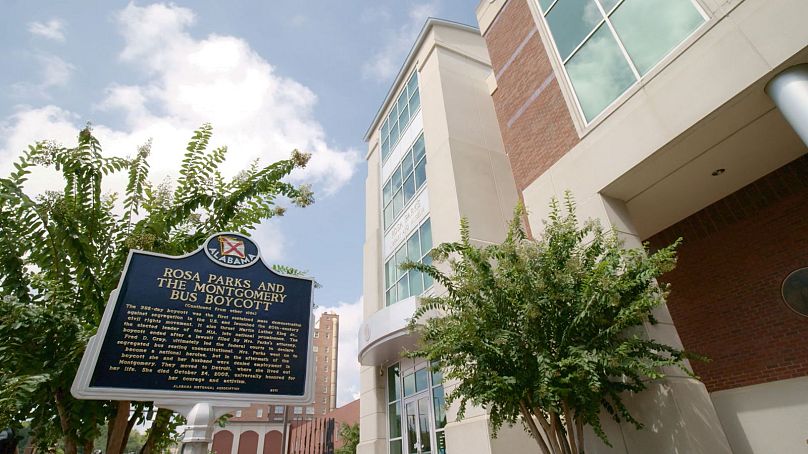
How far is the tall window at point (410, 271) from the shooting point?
45.3ft

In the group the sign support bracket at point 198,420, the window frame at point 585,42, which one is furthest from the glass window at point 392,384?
the sign support bracket at point 198,420

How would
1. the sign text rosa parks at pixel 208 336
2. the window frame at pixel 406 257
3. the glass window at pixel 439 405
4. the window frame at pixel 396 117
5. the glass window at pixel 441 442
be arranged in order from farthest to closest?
the window frame at pixel 396 117 < the window frame at pixel 406 257 < the glass window at pixel 439 405 < the glass window at pixel 441 442 < the sign text rosa parks at pixel 208 336

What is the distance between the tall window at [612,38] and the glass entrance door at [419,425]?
9.34 metres

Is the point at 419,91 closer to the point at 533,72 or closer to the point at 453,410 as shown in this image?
the point at 533,72

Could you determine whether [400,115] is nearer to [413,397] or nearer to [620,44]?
[620,44]

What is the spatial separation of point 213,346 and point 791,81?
8315mm

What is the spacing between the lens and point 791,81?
Answer: 5867mm

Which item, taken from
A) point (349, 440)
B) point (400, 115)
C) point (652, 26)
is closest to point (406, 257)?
point (652, 26)

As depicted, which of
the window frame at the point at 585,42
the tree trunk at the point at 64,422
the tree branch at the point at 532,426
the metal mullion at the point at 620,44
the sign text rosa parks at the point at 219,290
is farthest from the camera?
the metal mullion at the point at 620,44

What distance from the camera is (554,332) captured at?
5945mm

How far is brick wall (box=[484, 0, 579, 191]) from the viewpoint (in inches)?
395

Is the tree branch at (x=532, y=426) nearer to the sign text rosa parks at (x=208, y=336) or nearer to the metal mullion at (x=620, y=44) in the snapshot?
the sign text rosa parks at (x=208, y=336)

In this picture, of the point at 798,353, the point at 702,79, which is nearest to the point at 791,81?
the point at 702,79

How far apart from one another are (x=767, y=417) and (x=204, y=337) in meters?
9.51
